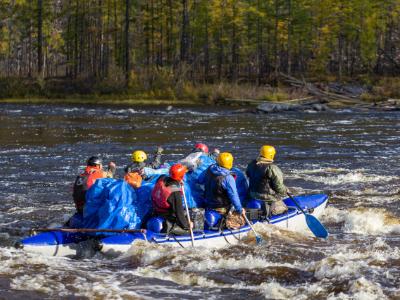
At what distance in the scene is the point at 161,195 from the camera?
33.6 ft

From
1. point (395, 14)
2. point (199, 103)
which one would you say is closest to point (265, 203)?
point (199, 103)

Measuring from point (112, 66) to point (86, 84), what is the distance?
282 centimetres

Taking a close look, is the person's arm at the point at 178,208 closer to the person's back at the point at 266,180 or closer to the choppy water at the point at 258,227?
the choppy water at the point at 258,227

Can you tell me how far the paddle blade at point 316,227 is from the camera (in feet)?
36.7

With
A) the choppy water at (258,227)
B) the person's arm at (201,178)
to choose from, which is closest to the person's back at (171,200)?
the choppy water at (258,227)

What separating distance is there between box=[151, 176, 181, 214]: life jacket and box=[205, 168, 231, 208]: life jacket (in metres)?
0.77

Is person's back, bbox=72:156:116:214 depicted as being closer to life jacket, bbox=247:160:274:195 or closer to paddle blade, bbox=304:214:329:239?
life jacket, bbox=247:160:274:195

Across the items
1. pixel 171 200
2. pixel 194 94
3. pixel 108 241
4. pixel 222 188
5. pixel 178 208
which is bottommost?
pixel 108 241

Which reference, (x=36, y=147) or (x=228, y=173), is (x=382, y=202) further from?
(x=36, y=147)

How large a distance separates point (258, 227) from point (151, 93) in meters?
36.0

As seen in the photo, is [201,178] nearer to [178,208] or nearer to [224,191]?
[224,191]

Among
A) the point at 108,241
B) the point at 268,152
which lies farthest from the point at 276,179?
Result: the point at 108,241

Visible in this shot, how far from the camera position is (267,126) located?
30.0m

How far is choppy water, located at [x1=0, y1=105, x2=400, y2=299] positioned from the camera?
8547 mm
